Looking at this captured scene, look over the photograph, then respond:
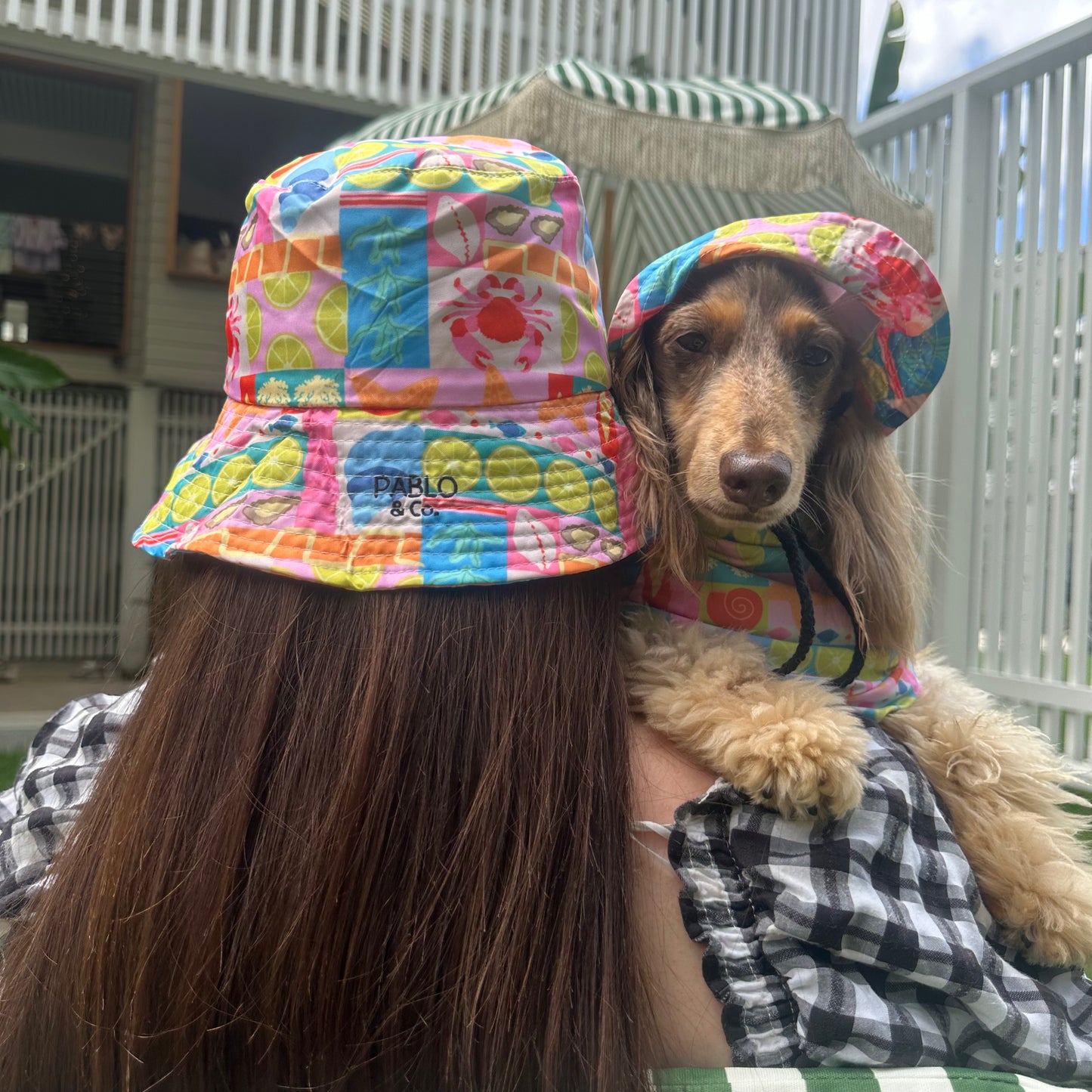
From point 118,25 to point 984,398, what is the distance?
4496 millimetres

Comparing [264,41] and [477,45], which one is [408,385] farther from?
[477,45]

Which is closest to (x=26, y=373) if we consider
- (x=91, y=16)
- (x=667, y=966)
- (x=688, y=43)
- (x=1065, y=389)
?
(x=91, y=16)

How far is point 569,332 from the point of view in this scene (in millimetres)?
1094

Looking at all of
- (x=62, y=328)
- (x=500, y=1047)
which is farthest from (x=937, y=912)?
(x=62, y=328)

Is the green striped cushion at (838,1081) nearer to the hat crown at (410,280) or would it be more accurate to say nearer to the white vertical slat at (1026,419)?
the hat crown at (410,280)

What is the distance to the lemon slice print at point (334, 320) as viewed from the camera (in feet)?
3.38

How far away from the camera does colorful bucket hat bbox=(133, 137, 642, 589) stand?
101 cm

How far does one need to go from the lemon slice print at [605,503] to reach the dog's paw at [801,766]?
0.33 m

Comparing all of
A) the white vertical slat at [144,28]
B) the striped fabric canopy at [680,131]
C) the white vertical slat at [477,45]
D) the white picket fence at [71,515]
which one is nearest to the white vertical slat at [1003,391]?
the striped fabric canopy at [680,131]

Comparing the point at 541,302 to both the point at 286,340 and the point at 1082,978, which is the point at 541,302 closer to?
the point at 286,340

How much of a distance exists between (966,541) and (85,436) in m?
7.25

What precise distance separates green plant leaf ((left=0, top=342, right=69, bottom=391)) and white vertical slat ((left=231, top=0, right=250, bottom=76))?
1883mm

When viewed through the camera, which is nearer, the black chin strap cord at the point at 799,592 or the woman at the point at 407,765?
the woman at the point at 407,765

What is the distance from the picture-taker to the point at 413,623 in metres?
0.99
